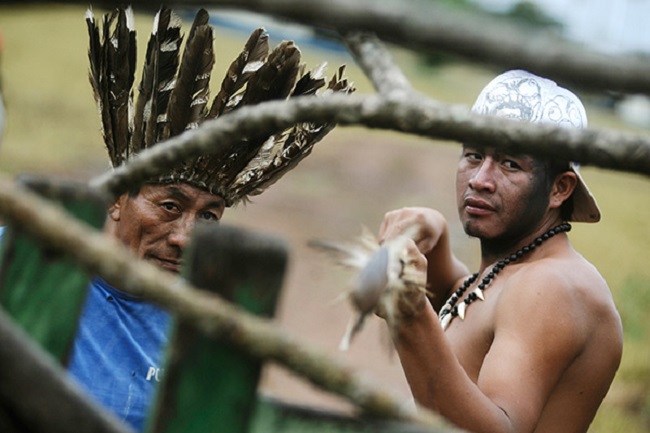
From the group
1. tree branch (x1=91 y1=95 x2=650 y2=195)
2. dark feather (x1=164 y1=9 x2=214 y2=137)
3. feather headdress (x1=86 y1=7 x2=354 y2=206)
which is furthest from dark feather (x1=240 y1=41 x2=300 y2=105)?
tree branch (x1=91 y1=95 x2=650 y2=195)

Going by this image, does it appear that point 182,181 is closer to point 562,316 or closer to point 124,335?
point 124,335

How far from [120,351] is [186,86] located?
76 centimetres

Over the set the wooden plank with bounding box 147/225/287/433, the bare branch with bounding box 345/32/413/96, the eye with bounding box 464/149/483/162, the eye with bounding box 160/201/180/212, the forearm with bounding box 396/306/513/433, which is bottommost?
the eye with bounding box 160/201/180/212

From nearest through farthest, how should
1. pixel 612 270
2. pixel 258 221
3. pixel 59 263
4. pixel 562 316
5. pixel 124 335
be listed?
pixel 59 263, pixel 562 316, pixel 124 335, pixel 612 270, pixel 258 221

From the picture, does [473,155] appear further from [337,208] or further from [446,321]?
[337,208]

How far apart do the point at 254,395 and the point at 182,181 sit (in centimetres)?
174

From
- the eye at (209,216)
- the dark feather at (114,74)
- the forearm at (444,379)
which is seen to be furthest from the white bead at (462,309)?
the dark feather at (114,74)

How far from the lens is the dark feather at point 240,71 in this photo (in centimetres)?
274

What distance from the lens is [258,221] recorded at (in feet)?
45.0

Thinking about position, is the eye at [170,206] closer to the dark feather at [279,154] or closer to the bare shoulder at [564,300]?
the dark feather at [279,154]

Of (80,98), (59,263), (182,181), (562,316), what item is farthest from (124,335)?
(80,98)

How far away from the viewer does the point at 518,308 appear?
7.43 ft

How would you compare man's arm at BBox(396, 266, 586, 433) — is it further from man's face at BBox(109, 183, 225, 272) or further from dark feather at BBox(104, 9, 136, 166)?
dark feather at BBox(104, 9, 136, 166)

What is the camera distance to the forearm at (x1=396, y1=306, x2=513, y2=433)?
2.01 m
